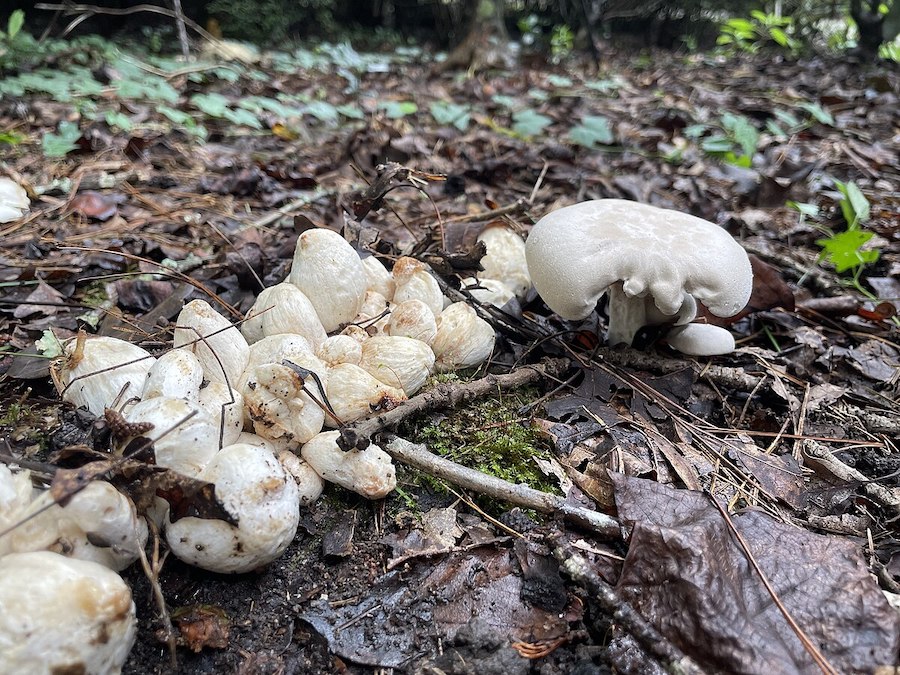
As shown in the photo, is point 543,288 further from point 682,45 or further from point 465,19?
point 682,45

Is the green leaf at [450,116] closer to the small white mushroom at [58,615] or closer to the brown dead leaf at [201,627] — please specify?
the brown dead leaf at [201,627]

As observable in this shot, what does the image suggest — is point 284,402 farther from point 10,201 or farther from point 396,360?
point 10,201

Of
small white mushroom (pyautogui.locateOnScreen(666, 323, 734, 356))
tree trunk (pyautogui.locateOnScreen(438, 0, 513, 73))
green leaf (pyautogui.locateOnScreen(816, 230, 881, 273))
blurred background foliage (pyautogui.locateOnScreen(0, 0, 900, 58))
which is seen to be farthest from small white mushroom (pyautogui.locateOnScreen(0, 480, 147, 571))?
blurred background foliage (pyautogui.locateOnScreen(0, 0, 900, 58))

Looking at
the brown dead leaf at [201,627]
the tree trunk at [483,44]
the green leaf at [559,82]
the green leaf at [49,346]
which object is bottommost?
the brown dead leaf at [201,627]

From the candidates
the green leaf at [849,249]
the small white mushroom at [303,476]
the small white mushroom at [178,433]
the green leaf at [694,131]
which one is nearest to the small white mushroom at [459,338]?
the small white mushroom at [303,476]

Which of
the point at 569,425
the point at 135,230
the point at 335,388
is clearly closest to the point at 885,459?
the point at 569,425

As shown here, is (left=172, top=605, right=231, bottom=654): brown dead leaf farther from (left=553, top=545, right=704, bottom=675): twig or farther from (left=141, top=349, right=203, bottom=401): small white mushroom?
(left=553, top=545, right=704, bottom=675): twig
